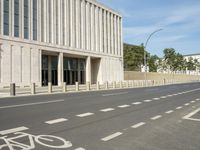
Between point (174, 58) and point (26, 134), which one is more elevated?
point (174, 58)

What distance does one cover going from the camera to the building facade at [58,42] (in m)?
35.2

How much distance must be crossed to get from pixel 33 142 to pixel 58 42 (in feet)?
127

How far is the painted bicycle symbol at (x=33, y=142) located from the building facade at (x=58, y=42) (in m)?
28.7

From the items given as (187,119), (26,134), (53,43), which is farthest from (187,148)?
(53,43)

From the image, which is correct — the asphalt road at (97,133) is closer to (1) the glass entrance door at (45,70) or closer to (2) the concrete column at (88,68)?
(1) the glass entrance door at (45,70)

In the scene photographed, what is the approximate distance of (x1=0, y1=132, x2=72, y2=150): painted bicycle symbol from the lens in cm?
536

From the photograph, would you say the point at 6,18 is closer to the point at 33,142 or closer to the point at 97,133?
the point at 97,133

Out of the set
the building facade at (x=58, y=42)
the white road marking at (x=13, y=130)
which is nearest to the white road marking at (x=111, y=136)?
the white road marking at (x=13, y=130)

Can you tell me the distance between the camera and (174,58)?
9981 centimetres

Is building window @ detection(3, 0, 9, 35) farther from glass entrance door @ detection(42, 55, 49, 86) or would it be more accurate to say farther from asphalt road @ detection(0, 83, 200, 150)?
asphalt road @ detection(0, 83, 200, 150)

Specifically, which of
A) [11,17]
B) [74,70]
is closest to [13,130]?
[11,17]

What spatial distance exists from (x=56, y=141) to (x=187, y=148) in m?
2.71

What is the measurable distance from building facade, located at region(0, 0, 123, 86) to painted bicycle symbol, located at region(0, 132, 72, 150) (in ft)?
94.2

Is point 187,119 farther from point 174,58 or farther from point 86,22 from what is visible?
point 174,58
